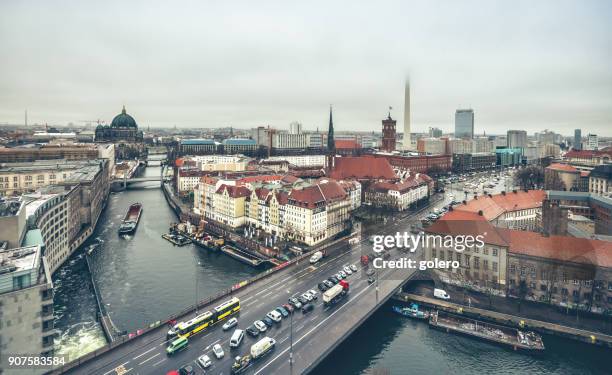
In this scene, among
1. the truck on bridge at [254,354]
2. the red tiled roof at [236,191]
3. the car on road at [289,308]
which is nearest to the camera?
the truck on bridge at [254,354]

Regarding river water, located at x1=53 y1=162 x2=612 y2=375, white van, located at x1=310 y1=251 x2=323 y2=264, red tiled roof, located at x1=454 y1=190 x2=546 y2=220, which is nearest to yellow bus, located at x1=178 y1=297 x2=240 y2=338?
river water, located at x1=53 y1=162 x2=612 y2=375

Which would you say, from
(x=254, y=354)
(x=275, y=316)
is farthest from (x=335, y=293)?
(x=254, y=354)

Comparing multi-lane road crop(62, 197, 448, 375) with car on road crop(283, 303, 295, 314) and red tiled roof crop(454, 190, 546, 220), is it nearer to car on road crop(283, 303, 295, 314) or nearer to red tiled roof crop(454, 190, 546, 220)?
car on road crop(283, 303, 295, 314)

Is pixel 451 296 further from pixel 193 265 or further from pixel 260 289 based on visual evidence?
pixel 193 265

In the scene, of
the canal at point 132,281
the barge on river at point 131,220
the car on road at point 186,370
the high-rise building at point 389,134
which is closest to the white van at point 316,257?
the canal at point 132,281

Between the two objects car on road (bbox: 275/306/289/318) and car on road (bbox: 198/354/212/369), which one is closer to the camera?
car on road (bbox: 198/354/212/369)

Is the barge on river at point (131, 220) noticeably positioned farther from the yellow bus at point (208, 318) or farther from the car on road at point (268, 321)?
the car on road at point (268, 321)
